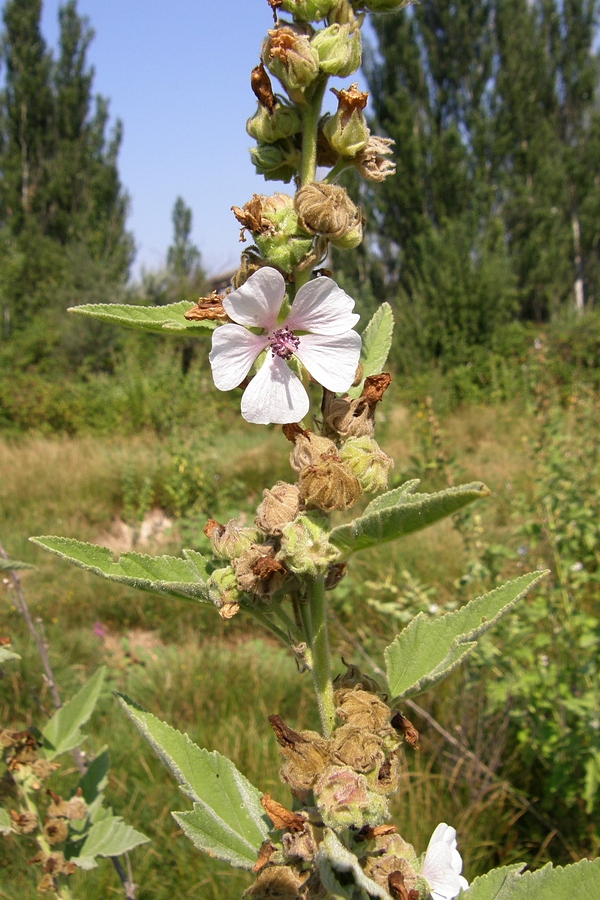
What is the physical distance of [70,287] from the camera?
782 inches

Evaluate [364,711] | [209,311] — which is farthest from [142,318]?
[364,711]

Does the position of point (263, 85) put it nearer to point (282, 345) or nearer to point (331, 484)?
point (282, 345)

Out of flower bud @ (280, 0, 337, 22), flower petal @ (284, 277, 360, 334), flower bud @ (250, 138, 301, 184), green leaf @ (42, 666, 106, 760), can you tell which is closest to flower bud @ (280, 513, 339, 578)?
flower petal @ (284, 277, 360, 334)

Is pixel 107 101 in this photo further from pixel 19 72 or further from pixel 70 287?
pixel 70 287

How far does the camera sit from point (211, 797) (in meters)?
1.15

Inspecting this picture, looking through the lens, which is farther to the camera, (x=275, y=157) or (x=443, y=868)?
(x=275, y=157)

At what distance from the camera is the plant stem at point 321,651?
3.71 ft

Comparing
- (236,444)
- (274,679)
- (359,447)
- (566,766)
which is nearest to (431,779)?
(566,766)

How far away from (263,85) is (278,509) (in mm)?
773

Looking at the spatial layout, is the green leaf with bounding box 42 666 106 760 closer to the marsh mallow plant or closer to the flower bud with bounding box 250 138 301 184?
the marsh mallow plant

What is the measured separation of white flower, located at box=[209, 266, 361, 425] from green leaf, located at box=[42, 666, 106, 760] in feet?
4.28

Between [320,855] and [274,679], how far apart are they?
152 inches

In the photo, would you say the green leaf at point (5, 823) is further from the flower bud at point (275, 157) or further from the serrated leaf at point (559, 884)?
the flower bud at point (275, 157)

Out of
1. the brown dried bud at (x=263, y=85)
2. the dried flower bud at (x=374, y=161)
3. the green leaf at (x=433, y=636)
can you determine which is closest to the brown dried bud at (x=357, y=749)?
the green leaf at (x=433, y=636)
